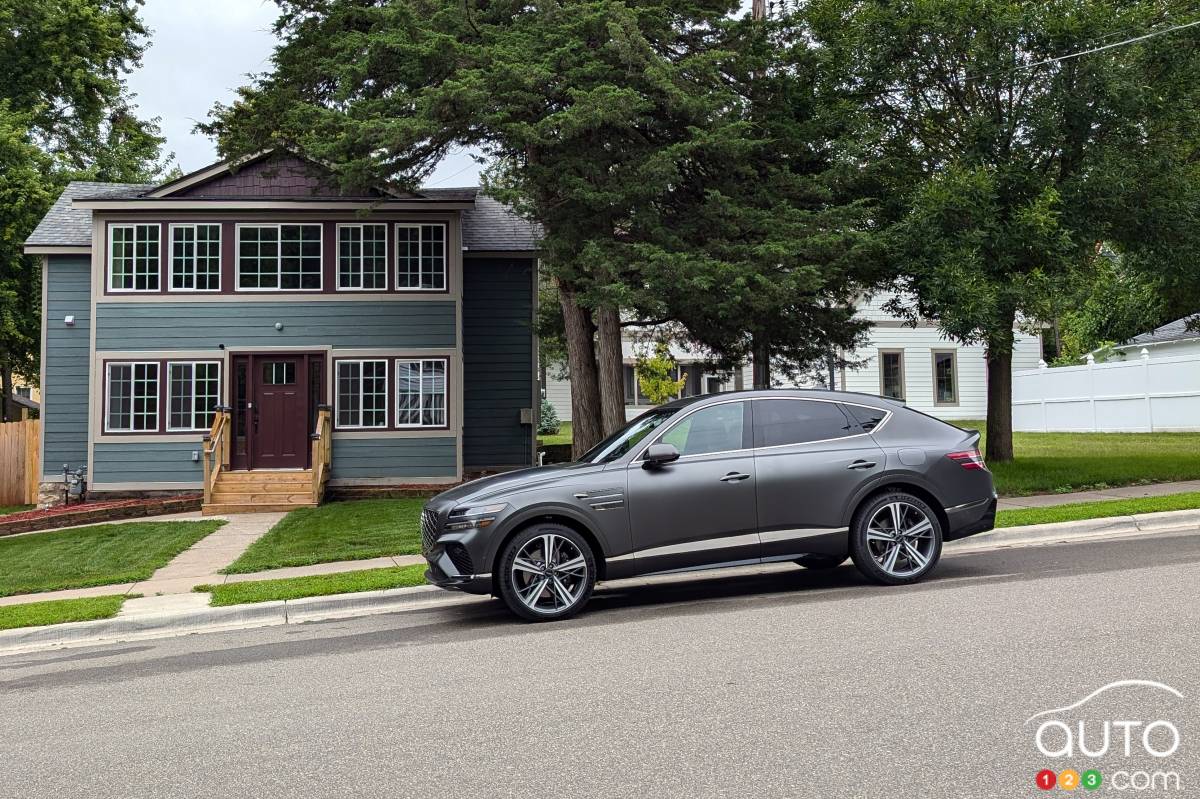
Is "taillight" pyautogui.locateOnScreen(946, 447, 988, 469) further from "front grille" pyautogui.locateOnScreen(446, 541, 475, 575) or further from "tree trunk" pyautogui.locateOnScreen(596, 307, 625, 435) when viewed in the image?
"tree trunk" pyautogui.locateOnScreen(596, 307, 625, 435)

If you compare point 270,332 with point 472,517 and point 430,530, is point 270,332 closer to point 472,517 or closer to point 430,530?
point 430,530

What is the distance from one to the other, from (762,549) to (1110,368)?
26.7 metres

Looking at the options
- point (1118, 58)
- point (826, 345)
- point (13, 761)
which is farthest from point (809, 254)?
point (13, 761)

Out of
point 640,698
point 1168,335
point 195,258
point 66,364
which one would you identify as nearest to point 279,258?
point 195,258

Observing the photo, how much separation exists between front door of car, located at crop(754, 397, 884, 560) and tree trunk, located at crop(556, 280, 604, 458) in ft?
35.4

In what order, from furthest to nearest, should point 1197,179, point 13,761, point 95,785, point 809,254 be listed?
point 1197,179 < point 809,254 < point 13,761 < point 95,785

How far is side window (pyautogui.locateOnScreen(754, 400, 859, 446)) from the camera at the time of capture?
29.5ft

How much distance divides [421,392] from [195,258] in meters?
5.40

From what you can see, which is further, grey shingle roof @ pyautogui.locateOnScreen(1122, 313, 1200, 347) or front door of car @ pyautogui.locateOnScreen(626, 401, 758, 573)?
grey shingle roof @ pyautogui.locateOnScreen(1122, 313, 1200, 347)

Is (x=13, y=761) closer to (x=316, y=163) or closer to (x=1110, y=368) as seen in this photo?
(x=316, y=163)

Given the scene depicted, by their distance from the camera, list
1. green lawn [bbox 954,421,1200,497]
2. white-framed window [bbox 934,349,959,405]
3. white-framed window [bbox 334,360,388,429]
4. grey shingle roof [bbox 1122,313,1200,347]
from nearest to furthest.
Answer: green lawn [bbox 954,421,1200,497]
white-framed window [bbox 334,360,388,429]
grey shingle roof [bbox 1122,313,1200,347]
white-framed window [bbox 934,349,959,405]

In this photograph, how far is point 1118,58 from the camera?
1567 centimetres

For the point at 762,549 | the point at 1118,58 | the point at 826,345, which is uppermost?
the point at 1118,58

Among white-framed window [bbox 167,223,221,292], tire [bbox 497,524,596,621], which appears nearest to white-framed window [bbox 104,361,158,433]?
white-framed window [bbox 167,223,221,292]
